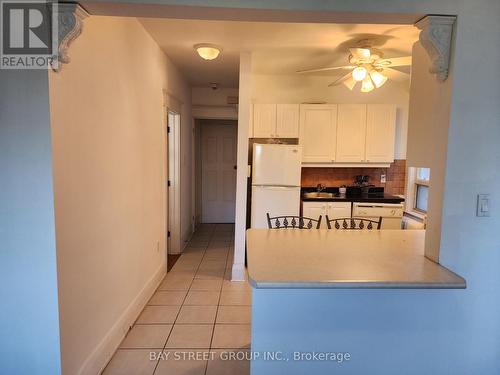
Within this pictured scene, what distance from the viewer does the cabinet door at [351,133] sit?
4.52m

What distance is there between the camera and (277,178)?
13.5ft

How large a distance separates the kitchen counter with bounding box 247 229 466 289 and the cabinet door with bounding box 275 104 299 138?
2367 mm

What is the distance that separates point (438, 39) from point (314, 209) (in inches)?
115

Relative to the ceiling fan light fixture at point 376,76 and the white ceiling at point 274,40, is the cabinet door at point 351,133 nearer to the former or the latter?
the white ceiling at point 274,40

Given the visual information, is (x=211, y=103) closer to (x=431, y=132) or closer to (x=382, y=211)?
(x=382, y=211)

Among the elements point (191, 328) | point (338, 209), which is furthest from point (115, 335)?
point (338, 209)

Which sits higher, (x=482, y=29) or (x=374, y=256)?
(x=482, y=29)

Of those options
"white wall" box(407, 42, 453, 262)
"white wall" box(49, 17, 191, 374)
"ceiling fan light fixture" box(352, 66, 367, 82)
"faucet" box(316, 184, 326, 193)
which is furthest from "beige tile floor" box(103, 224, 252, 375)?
"ceiling fan light fixture" box(352, 66, 367, 82)

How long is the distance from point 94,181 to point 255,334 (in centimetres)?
130

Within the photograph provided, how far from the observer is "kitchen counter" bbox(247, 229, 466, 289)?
59.4 inches

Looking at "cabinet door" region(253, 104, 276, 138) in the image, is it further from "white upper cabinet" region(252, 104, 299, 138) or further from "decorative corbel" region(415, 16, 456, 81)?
"decorative corbel" region(415, 16, 456, 81)

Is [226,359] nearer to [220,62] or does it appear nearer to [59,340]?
[59,340]

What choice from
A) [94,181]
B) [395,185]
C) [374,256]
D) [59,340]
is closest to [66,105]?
[94,181]

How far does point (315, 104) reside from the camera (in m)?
4.52
